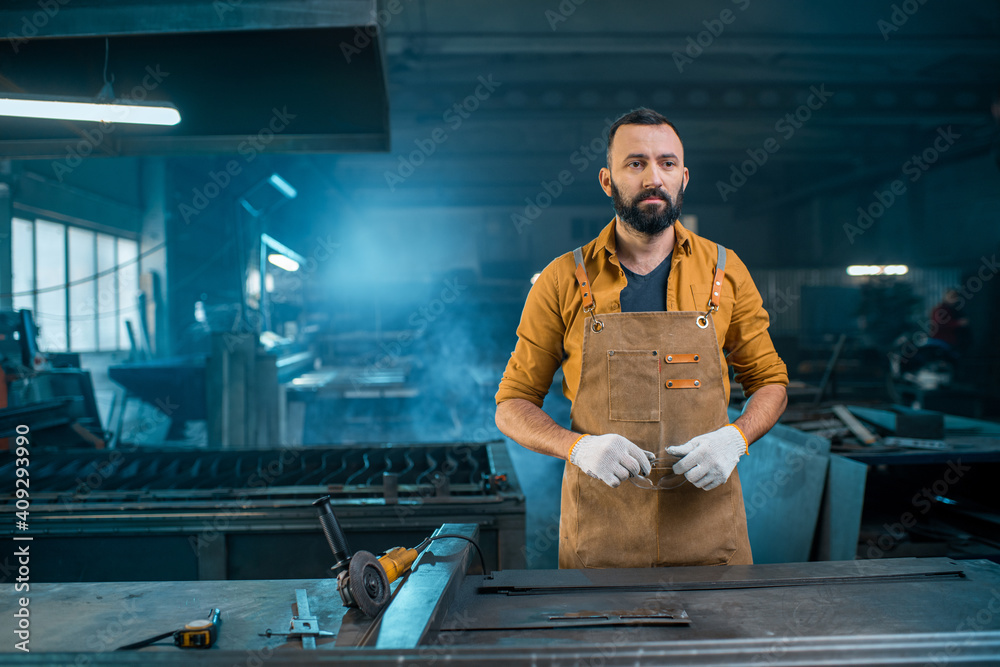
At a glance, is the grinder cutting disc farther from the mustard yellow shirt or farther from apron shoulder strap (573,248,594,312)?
apron shoulder strap (573,248,594,312)

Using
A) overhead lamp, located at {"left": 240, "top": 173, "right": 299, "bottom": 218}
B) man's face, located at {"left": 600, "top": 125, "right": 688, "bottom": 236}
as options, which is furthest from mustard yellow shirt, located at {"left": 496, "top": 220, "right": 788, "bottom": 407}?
overhead lamp, located at {"left": 240, "top": 173, "right": 299, "bottom": 218}

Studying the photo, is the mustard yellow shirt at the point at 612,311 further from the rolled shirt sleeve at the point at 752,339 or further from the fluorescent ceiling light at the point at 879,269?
the fluorescent ceiling light at the point at 879,269

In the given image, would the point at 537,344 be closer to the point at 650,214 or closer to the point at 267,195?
the point at 650,214

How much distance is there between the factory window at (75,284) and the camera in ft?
21.1

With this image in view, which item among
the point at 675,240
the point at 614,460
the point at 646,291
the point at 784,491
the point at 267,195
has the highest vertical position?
the point at 267,195

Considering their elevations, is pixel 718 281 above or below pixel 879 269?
below

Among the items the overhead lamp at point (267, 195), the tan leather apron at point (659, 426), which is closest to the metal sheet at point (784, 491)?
the tan leather apron at point (659, 426)

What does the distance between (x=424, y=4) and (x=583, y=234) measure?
7.72 m

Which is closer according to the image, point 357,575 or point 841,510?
point 357,575

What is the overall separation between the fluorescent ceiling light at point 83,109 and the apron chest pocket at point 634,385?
81.2 inches

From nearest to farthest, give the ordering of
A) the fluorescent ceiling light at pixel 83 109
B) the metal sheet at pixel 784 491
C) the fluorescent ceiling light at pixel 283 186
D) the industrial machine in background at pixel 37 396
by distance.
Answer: the fluorescent ceiling light at pixel 83 109
the metal sheet at pixel 784 491
the industrial machine in background at pixel 37 396
the fluorescent ceiling light at pixel 283 186

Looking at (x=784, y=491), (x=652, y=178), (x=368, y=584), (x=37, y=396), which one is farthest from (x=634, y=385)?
(x=37, y=396)

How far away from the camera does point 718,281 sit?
1.53 m

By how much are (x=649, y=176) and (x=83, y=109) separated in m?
2.19
